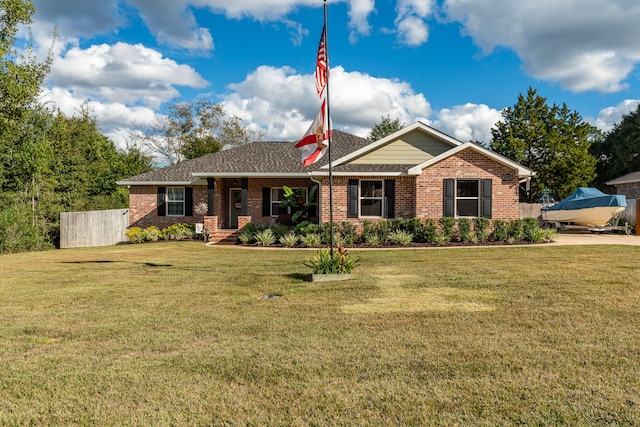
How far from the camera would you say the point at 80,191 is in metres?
25.5

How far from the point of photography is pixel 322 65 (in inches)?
366

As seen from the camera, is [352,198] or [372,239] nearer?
[372,239]

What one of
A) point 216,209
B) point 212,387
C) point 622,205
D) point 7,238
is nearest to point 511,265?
point 212,387

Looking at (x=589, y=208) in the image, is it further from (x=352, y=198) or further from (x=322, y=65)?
(x=322, y=65)

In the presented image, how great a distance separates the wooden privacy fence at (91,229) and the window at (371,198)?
12175 mm

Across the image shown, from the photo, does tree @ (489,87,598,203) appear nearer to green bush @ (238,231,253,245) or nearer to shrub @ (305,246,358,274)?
green bush @ (238,231,253,245)

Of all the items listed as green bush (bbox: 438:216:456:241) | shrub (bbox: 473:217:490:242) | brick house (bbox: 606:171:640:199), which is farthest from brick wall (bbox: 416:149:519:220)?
brick house (bbox: 606:171:640:199)

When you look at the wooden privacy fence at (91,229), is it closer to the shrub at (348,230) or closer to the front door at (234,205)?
the front door at (234,205)

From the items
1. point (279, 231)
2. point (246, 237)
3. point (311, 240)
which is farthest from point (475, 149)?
point (246, 237)

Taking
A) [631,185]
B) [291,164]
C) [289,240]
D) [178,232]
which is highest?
[291,164]

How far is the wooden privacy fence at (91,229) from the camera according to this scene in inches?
746

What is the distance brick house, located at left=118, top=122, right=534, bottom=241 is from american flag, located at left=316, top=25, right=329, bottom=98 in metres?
7.59

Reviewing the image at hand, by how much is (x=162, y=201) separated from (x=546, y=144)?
97.7 ft

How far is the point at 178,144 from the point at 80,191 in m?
17.5
